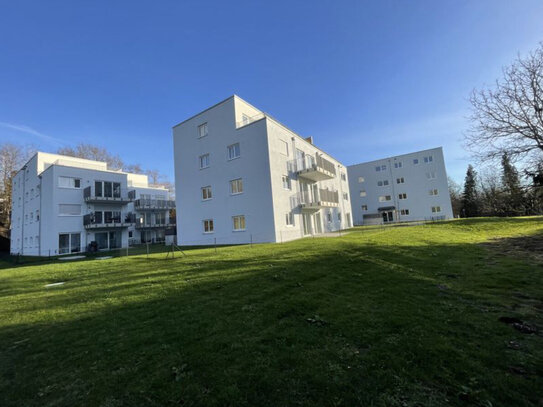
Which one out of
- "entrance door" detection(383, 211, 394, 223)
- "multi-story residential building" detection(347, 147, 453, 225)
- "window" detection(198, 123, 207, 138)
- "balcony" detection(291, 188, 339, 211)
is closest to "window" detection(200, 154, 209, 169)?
"window" detection(198, 123, 207, 138)

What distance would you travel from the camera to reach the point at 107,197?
96.5ft

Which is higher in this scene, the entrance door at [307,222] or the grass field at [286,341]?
the entrance door at [307,222]

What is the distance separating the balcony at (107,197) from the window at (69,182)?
110 centimetres

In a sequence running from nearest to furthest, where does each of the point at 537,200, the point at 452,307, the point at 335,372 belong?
the point at 335,372, the point at 452,307, the point at 537,200

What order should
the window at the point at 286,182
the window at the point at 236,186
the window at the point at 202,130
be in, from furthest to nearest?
the window at the point at 202,130
the window at the point at 286,182
the window at the point at 236,186

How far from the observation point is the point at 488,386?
8.95 feet

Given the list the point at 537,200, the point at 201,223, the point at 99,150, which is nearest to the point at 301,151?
the point at 201,223

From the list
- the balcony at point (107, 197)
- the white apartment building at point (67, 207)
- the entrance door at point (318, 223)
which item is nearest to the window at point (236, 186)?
the entrance door at point (318, 223)

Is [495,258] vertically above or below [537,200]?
below

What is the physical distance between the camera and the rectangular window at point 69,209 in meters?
26.8

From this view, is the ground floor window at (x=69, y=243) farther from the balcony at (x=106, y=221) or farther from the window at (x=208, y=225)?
the window at (x=208, y=225)

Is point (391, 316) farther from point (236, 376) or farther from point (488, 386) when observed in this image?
point (236, 376)

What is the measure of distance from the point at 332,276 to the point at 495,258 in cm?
706

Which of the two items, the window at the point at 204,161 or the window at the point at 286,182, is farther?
the window at the point at 204,161
